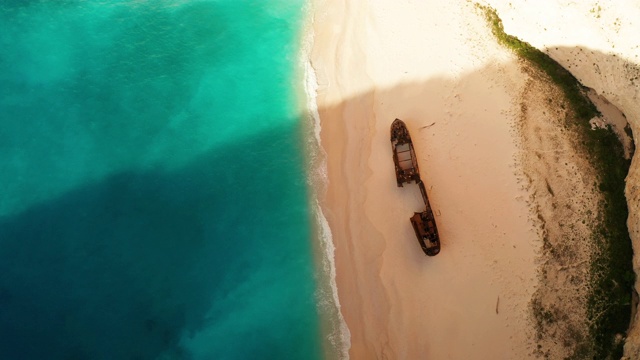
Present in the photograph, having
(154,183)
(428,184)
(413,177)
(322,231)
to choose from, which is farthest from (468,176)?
(154,183)

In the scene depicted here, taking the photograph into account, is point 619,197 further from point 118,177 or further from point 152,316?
point 118,177

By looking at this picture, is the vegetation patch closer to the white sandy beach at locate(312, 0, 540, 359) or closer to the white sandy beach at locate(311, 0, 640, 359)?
the white sandy beach at locate(311, 0, 640, 359)

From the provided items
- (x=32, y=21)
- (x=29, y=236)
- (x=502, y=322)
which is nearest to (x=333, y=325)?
(x=502, y=322)

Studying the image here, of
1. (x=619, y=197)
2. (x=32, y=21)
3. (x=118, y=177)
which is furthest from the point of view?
(x=32, y=21)

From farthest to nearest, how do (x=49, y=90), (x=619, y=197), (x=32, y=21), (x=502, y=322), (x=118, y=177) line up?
(x=32, y=21)
(x=49, y=90)
(x=118, y=177)
(x=619, y=197)
(x=502, y=322)

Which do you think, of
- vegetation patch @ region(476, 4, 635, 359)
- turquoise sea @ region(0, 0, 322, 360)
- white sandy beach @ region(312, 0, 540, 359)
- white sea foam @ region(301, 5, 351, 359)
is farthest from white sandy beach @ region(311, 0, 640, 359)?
turquoise sea @ region(0, 0, 322, 360)

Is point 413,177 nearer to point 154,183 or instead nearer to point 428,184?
point 428,184
